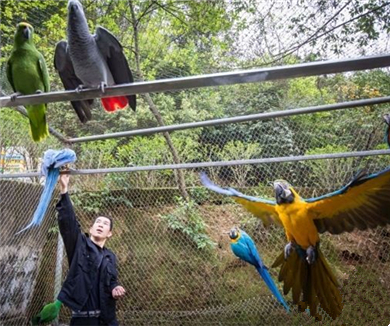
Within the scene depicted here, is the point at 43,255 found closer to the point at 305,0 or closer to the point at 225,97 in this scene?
the point at 225,97

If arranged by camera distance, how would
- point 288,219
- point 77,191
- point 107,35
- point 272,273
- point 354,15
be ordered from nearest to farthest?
point 107,35
point 288,219
point 354,15
point 272,273
point 77,191

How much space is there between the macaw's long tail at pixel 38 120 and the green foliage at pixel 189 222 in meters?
1.06

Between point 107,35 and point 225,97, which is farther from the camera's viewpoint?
point 225,97

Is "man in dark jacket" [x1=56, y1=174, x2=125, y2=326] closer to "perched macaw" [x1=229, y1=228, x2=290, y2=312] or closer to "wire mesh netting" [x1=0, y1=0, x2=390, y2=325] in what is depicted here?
"perched macaw" [x1=229, y1=228, x2=290, y2=312]

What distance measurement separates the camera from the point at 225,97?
2354mm

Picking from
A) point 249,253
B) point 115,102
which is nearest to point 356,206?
point 249,253

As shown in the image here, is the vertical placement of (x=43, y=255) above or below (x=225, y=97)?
below

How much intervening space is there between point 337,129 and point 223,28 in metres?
0.83

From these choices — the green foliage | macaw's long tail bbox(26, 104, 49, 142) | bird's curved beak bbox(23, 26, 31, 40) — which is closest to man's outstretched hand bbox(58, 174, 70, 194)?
macaw's long tail bbox(26, 104, 49, 142)

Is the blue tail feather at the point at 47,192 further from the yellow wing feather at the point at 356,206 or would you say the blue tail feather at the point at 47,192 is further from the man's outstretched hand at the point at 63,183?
the yellow wing feather at the point at 356,206

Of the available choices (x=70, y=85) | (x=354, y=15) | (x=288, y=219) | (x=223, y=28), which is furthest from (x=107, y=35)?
(x=354, y=15)

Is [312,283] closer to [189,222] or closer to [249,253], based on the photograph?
[249,253]

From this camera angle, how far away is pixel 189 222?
234 cm

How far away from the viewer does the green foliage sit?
2.30m
